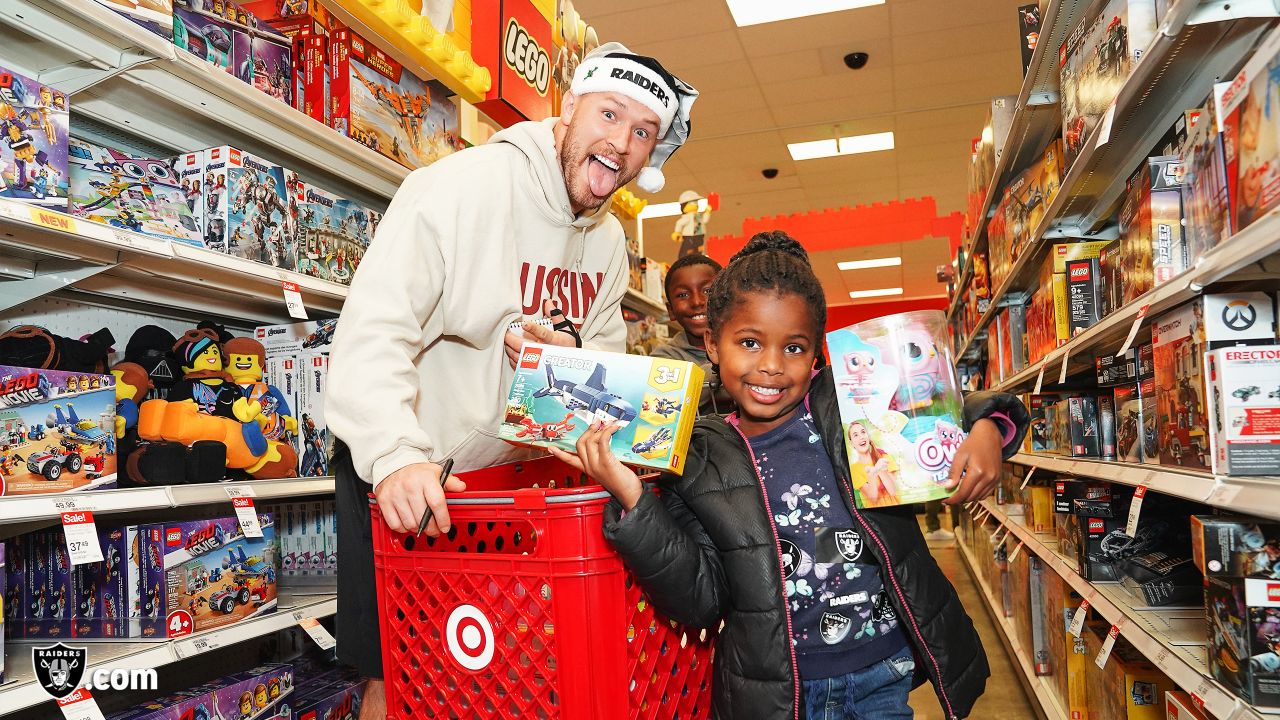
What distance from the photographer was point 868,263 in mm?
14812

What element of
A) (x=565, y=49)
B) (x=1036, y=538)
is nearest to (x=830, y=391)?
(x=1036, y=538)

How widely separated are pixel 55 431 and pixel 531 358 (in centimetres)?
111

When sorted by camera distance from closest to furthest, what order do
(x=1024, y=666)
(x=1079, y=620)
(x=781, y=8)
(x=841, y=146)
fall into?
(x=1079, y=620) → (x=1024, y=666) → (x=781, y=8) → (x=841, y=146)

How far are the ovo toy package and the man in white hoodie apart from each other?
0.60 m

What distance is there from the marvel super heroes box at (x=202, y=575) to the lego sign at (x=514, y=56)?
5.86 feet

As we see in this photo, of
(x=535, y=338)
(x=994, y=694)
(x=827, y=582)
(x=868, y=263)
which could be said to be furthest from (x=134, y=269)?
(x=868, y=263)

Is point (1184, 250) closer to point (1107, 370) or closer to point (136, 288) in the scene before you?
point (1107, 370)

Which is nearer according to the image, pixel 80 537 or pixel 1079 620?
pixel 80 537

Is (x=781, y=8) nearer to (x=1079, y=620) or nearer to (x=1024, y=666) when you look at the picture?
(x=1024, y=666)

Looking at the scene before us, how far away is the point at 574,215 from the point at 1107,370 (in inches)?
65.7

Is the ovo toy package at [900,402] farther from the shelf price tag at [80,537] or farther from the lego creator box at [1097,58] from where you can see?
the shelf price tag at [80,537]

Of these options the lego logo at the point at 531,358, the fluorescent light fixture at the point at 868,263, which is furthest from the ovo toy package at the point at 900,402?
the fluorescent light fixture at the point at 868,263

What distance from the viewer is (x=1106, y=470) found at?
7.37 feet

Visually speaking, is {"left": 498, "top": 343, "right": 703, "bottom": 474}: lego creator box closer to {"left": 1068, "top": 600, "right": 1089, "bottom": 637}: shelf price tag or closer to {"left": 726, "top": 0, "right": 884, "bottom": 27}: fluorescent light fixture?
{"left": 1068, "top": 600, "right": 1089, "bottom": 637}: shelf price tag
